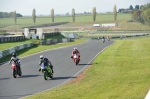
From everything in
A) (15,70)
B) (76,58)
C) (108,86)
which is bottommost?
(108,86)

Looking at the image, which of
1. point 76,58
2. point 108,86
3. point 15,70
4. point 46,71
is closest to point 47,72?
point 46,71

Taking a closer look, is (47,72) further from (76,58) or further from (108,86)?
(76,58)

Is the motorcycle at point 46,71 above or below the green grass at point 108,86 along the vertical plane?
above

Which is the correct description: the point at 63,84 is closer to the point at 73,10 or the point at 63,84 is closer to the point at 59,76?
the point at 59,76

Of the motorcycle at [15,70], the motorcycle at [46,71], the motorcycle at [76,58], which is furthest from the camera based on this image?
the motorcycle at [76,58]

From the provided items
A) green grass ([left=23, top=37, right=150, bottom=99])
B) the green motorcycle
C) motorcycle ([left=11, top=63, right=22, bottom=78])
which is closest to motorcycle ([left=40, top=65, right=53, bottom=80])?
the green motorcycle

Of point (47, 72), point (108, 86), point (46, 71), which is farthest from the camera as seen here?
point (47, 72)

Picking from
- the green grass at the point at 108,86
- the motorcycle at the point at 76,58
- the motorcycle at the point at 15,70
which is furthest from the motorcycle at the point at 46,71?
the motorcycle at the point at 76,58

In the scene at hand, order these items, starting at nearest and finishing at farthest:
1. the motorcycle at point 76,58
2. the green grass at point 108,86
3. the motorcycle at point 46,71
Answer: the green grass at point 108,86, the motorcycle at point 46,71, the motorcycle at point 76,58

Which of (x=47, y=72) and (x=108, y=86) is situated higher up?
(x=47, y=72)

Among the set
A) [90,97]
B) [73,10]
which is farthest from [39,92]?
[73,10]

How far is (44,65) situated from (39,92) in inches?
153

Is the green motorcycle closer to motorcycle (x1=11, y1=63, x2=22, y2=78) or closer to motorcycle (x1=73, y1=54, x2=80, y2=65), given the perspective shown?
motorcycle (x1=11, y1=63, x2=22, y2=78)

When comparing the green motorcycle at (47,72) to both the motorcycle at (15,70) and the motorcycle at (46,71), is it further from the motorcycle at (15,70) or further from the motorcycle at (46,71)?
the motorcycle at (15,70)
